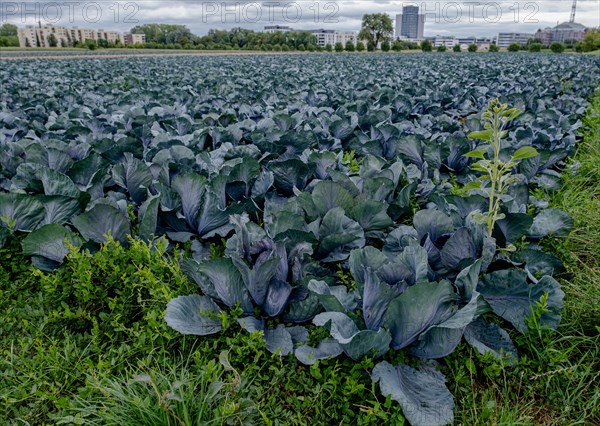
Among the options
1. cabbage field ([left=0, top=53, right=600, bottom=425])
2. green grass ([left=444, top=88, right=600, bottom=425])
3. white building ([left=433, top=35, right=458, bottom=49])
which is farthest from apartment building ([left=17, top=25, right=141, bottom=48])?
green grass ([left=444, top=88, right=600, bottom=425])

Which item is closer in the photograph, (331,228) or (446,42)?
(331,228)

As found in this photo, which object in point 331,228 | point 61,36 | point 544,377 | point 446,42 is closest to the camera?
point 544,377

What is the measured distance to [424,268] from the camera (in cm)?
197

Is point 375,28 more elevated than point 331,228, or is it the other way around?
point 375,28

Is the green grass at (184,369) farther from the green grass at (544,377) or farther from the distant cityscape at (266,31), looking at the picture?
the distant cityscape at (266,31)

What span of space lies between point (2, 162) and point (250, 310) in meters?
2.78

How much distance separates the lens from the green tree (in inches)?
3140

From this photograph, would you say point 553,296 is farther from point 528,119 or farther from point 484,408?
point 528,119

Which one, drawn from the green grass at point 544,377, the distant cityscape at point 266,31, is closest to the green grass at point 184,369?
the green grass at point 544,377

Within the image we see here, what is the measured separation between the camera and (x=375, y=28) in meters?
81.4

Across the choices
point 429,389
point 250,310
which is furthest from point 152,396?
point 429,389

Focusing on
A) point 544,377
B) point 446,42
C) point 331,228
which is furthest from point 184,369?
point 446,42

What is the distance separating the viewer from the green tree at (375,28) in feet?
262

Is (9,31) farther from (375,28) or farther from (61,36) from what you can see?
(375,28)
